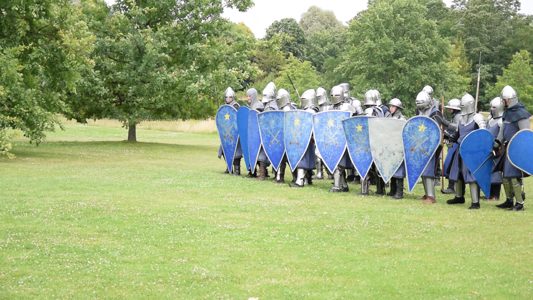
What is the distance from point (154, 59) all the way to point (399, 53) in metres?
21.3

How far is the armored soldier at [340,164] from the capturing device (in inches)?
480

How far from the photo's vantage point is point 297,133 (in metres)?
12.6

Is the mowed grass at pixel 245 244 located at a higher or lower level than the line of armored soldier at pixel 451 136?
lower

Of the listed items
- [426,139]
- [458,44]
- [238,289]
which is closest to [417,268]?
[238,289]

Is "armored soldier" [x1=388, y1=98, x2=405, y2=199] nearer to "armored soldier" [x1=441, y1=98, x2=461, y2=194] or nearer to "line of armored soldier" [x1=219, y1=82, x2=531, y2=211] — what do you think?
"line of armored soldier" [x1=219, y1=82, x2=531, y2=211]

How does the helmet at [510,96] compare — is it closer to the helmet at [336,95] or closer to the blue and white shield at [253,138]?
the helmet at [336,95]

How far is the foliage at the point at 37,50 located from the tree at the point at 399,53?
23.8 m

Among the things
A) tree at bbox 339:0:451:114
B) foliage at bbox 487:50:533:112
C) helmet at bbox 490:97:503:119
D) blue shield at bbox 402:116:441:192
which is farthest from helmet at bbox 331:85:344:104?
foliage at bbox 487:50:533:112

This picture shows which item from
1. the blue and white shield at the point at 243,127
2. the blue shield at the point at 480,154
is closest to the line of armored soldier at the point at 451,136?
the blue shield at the point at 480,154

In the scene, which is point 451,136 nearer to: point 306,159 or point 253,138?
point 306,159

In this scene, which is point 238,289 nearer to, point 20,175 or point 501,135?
point 501,135

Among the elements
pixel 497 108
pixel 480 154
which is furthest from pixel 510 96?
pixel 497 108

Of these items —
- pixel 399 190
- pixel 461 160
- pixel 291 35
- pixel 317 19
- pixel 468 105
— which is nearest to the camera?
pixel 461 160

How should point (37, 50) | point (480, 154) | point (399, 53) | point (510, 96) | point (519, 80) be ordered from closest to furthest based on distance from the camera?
point (510, 96) < point (480, 154) < point (37, 50) < point (399, 53) < point (519, 80)
